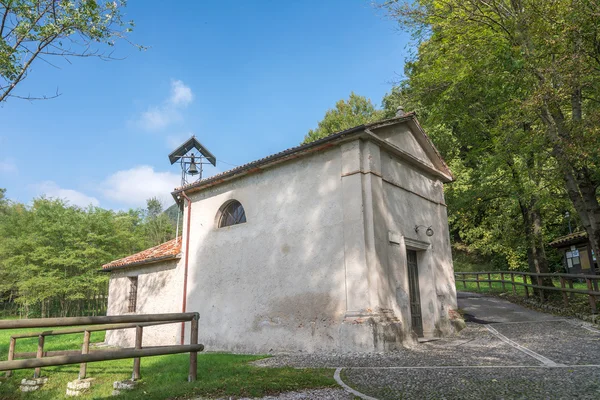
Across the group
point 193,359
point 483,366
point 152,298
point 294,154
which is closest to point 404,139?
point 294,154

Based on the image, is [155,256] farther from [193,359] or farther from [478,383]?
[478,383]

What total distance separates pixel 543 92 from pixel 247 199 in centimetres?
807

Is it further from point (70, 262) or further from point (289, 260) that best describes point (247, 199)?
point (70, 262)

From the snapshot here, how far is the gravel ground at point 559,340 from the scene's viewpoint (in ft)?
21.5

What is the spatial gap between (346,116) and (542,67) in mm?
25070

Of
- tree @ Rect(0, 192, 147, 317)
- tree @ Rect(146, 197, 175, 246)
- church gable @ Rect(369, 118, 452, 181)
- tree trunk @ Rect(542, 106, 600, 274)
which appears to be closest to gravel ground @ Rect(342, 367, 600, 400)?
church gable @ Rect(369, 118, 452, 181)

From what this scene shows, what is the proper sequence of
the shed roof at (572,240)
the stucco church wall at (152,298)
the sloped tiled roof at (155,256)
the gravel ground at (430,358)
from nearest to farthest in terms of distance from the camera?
the gravel ground at (430,358)
the stucco church wall at (152,298)
the sloped tiled roof at (155,256)
the shed roof at (572,240)

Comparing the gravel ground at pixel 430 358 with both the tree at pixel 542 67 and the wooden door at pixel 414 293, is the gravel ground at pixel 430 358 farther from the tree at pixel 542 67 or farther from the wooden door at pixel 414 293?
the tree at pixel 542 67

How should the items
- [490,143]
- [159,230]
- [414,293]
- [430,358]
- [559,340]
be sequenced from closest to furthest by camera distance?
[430,358], [559,340], [414,293], [490,143], [159,230]

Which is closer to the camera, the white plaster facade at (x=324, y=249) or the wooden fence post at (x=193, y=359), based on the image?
the wooden fence post at (x=193, y=359)

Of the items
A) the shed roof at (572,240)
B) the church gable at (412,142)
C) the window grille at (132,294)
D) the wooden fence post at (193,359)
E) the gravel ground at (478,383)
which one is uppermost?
the church gable at (412,142)

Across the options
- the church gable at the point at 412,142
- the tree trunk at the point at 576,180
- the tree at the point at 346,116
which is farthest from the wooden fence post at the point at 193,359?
the tree at the point at 346,116

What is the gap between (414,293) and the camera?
35.9 ft

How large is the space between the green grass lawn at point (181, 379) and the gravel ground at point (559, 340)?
4211 mm
